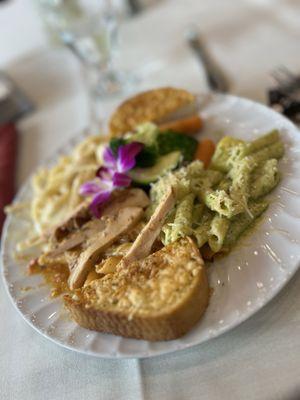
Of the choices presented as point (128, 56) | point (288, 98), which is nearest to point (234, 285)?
point (288, 98)

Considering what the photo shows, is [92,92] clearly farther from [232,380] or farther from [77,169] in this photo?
[232,380]

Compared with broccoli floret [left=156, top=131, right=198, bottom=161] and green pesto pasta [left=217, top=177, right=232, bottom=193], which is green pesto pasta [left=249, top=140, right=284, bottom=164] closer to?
green pesto pasta [left=217, top=177, right=232, bottom=193]

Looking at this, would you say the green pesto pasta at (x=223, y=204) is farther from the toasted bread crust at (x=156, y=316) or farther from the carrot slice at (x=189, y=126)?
the carrot slice at (x=189, y=126)

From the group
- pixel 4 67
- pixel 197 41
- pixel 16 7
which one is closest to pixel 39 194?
pixel 197 41

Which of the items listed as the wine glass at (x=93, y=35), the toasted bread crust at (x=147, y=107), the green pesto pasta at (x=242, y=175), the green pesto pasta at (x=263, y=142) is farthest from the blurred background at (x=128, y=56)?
the green pesto pasta at (x=242, y=175)

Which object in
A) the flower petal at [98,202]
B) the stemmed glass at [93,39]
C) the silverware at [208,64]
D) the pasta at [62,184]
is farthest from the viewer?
the stemmed glass at [93,39]

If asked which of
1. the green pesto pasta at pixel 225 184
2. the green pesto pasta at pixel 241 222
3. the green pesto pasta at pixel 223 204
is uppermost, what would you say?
the green pesto pasta at pixel 223 204
